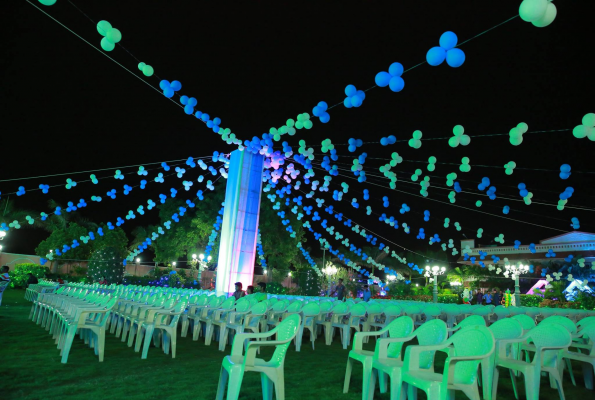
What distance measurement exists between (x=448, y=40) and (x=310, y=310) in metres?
4.29

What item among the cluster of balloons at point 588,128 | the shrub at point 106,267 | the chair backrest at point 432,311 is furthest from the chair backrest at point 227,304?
the shrub at point 106,267

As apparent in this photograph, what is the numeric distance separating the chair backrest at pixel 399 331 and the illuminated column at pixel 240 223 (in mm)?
7578

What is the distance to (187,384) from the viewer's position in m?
3.70

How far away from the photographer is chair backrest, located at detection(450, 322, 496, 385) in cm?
278

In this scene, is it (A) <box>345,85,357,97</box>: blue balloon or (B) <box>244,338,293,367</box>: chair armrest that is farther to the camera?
(A) <box>345,85,357,97</box>: blue balloon

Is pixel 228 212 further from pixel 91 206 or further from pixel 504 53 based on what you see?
pixel 91 206

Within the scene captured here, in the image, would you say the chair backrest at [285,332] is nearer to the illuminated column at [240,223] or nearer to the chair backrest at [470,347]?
the chair backrest at [470,347]

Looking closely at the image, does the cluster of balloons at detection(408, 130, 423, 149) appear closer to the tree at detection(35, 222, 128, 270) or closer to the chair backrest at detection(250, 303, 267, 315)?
the chair backrest at detection(250, 303, 267, 315)

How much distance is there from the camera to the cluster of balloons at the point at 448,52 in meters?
4.45

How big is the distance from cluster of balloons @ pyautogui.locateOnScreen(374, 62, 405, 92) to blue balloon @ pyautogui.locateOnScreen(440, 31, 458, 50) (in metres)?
0.82

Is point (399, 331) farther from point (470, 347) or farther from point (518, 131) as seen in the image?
point (518, 131)

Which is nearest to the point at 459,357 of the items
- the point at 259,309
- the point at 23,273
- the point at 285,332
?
the point at 285,332

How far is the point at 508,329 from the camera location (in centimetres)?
390

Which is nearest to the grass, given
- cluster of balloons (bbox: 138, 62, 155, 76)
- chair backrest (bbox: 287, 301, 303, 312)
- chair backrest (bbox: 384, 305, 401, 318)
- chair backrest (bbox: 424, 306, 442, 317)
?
chair backrest (bbox: 287, 301, 303, 312)
